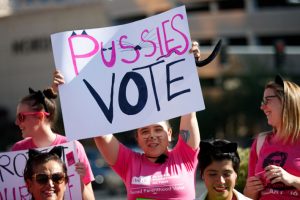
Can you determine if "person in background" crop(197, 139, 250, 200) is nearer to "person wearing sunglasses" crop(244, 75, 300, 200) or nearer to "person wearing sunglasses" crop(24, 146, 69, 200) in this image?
"person wearing sunglasses" crop(244, 75, 300, 200)

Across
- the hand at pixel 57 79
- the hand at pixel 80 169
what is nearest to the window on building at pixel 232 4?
the hand at pixel 57 79

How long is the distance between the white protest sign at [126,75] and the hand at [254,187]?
1.83 ft

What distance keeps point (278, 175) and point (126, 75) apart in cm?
120

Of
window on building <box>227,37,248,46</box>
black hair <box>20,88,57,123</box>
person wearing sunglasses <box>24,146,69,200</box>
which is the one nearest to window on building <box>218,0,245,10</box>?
window on building <box>227,37,248,46</box>

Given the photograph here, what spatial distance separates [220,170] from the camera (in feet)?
16.1

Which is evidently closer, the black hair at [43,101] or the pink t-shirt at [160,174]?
the pink t-shirt at [160,174]

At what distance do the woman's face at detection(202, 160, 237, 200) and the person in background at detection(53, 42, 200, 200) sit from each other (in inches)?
17.3

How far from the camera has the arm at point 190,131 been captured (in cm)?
548

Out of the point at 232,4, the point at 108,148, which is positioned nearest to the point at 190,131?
the point at 108,148

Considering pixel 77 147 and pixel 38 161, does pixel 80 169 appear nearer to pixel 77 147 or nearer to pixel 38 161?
pixel 77 147

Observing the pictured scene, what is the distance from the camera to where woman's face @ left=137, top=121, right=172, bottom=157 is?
214 inches

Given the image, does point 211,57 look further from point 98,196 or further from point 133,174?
point 98,196

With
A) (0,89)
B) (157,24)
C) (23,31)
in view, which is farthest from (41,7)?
(157,24)

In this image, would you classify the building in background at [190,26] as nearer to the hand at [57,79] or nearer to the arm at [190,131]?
the arm at [190,131]
